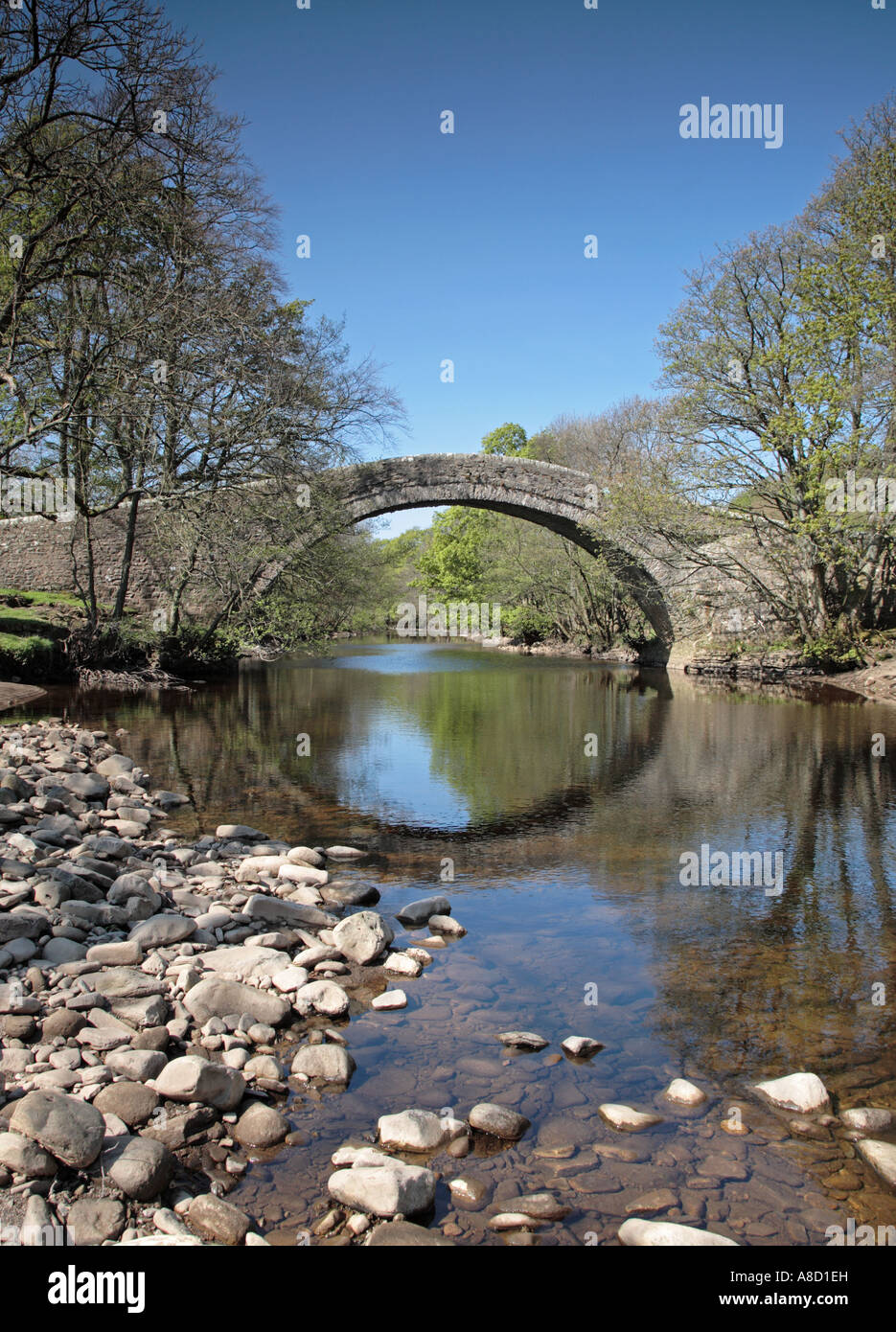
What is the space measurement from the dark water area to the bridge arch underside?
1028 cm

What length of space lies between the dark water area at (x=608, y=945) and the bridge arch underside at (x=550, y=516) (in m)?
10.3

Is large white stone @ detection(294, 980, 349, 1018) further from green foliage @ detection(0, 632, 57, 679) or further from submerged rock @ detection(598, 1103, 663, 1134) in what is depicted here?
green foliage @ detection(0, 632, 57, 679)

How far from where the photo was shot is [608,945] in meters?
4.34

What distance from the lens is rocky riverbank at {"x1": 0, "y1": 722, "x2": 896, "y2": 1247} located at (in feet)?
7.52

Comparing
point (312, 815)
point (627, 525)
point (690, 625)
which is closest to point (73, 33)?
point (312, 815)

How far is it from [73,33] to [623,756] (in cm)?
951

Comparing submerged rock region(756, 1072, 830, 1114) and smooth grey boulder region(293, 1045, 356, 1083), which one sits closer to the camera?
submerged rock region(756, 1072, 830, 1114)

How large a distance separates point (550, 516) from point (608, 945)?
1886 cm

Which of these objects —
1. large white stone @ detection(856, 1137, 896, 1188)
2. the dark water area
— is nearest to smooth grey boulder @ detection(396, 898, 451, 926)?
the dark water area

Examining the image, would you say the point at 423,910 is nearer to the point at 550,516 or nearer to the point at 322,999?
the point at 322,999

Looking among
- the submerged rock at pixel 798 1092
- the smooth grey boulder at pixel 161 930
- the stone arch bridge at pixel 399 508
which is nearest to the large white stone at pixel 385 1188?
the submerged rock at pixel 798 1092

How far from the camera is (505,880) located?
5395 mm

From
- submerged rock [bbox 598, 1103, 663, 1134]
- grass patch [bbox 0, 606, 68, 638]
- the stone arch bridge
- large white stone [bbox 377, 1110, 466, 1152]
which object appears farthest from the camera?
the stone arch bridge

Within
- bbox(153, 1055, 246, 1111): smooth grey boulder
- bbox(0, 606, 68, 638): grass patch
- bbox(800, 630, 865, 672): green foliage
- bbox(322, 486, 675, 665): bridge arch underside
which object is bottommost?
bbox(153, 1055, 246, 1111): smooth grey boulder
